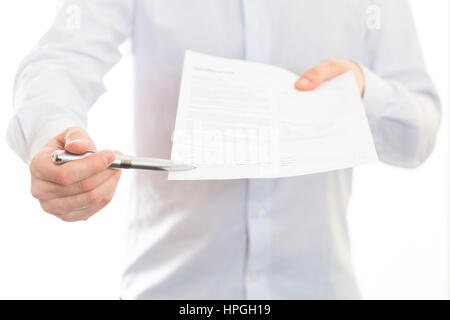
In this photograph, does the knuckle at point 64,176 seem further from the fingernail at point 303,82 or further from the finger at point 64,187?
the fingernail at point 303,82

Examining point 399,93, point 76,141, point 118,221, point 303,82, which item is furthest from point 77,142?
point 118,221

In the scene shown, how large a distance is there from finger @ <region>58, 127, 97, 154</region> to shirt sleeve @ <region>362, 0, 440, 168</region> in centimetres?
44

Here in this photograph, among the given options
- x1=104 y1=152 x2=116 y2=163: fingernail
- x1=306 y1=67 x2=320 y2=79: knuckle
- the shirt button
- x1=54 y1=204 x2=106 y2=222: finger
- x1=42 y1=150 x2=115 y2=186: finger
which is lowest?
x1=54 y1=204 x2=106 y2=222: finger

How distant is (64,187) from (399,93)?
55 cm

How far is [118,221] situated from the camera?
1.21 m

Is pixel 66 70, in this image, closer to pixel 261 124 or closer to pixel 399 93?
pixel 261 124

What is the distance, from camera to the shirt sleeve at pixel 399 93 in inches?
27.2

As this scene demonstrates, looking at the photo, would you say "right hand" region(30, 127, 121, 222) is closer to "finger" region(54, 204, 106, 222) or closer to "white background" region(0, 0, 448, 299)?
"finger" region(54, 204, 106, 222)

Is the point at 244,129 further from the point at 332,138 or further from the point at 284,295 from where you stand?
the point at 284,295

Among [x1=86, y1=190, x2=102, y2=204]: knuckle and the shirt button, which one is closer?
[x1=86, y1=190, x2=102, y2=204]: knuckle

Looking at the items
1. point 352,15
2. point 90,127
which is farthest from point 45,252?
point 352,15

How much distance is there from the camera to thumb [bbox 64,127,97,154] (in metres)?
0.43

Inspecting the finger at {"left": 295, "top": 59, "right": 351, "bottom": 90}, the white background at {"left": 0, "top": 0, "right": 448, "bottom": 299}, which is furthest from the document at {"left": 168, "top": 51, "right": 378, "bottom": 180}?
the white background at {"left": 0, "top": 0, "right": 448, "bottom": 299}

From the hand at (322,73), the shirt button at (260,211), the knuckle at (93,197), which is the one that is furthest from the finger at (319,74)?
the knuckle at (93,197)
